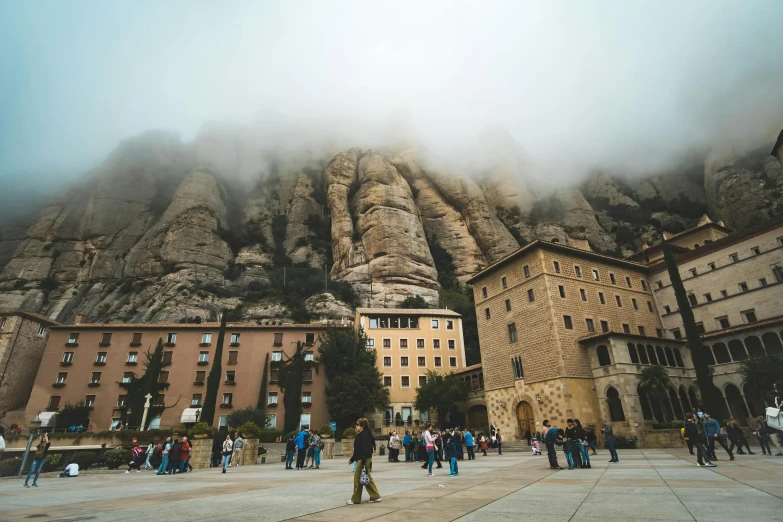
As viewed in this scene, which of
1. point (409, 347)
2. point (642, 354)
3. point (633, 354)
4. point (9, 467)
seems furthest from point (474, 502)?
point (409, 347)

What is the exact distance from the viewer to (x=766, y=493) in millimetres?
6660

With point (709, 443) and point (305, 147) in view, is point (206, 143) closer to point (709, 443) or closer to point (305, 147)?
point (305, 147)

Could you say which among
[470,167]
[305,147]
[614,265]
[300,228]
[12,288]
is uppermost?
[305,147]

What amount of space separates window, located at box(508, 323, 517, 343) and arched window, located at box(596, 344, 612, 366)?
22.0 ft

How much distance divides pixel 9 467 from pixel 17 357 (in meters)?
30.3

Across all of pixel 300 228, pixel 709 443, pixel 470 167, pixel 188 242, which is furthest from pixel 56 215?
pixel 709 443

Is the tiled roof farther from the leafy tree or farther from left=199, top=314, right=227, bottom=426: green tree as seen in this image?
the leafy tree

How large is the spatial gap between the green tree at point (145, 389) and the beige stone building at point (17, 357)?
40.0ft

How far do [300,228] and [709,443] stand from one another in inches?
3031

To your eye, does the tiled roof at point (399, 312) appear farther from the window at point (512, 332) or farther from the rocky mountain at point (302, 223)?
the window at point (512, 332)

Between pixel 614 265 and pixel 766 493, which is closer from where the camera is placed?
pixel 766 493

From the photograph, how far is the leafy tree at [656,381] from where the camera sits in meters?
29.2

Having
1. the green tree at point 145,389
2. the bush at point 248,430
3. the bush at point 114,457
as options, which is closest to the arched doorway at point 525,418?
the bush at point 248,430

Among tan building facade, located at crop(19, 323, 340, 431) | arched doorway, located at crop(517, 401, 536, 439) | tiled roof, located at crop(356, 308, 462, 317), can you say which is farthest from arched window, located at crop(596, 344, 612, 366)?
tan building facade, located at crop(19, 323, 340, 431)
